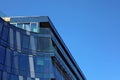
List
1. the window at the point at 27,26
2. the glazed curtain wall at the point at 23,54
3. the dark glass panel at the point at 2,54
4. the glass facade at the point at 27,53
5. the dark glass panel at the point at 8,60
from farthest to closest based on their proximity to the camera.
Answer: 1. the window at the point at 27,26
2. the glass facade at the point at 27,53
3. the glazed curtain wall at the point at 23,54
4. the dark glass panel at the point at 8,60
5. the dark glass panel at the point at 2,54

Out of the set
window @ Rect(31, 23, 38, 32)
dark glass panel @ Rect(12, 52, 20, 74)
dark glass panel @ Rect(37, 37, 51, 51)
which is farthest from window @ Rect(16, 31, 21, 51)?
window @ Rect(31, 23, 38, 32)

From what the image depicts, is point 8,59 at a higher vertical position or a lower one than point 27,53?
lower

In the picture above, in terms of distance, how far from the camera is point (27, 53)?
4516cm

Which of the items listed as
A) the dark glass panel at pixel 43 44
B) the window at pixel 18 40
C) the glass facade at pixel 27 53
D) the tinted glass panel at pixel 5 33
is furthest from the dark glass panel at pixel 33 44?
the tinted glass panel at pixel 5 33

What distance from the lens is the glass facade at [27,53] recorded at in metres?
41.6

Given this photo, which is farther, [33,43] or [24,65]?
[33,43]

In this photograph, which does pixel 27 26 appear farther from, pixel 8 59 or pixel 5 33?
pixel 8 59

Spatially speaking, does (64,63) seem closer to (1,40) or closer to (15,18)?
(15,18)

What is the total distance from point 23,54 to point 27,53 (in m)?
0.73

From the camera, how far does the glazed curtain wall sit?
136 feet

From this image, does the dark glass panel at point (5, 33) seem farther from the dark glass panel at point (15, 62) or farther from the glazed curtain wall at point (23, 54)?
the dark glass panel at point (15, 62)

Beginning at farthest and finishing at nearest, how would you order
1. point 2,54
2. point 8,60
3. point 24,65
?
point 24,65
point 8,60
point 2,54

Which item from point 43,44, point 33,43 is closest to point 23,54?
point 33,43

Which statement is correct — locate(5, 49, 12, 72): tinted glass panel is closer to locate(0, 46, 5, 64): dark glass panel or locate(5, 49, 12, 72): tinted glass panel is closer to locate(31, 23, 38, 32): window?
locate(0, 46, 5, 64): dark glass panel
